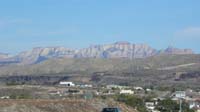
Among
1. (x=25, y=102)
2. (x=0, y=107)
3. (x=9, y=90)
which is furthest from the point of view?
(x=9, y=90)

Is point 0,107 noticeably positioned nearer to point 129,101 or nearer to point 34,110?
point 34,110

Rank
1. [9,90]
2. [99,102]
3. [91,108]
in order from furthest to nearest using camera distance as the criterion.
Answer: [9,90], [99,102], [91,108]

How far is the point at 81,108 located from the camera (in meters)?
61.5

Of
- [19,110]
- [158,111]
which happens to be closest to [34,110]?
[19,110]

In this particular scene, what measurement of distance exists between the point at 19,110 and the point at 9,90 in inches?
2607

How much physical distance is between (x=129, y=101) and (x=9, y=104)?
33.9m

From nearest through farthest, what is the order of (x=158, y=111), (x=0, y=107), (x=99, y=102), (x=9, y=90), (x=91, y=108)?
(x=0, y=107) → (x=91, y=108) → (x=99, y=102) → (x=158, y=111) → (x=9, y=90)

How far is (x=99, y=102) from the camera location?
66.4 meters

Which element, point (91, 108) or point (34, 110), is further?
point (91, 108)

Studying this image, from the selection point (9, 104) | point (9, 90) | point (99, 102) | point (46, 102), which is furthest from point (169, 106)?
point (9, 90)

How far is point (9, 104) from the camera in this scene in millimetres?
55625

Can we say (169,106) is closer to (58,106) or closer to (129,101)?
(129,101)

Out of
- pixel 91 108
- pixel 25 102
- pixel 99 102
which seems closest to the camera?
pixel 25 102

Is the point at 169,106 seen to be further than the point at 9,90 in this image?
No
